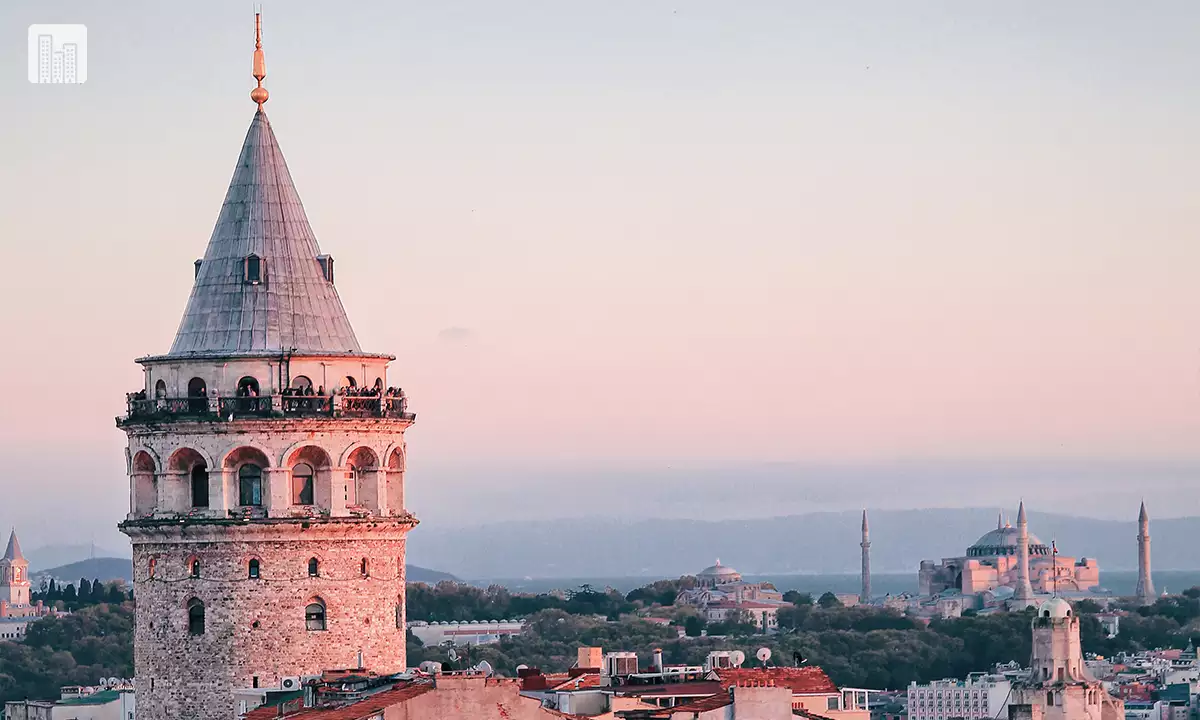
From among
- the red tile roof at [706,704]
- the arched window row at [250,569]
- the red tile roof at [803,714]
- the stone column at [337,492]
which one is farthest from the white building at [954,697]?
the stone column at [337,492]

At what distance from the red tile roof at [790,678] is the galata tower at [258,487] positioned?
10877 millimetres

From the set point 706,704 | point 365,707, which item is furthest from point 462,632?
point 365,707

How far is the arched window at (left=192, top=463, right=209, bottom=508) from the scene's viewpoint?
162 feet

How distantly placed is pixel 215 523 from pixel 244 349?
2642 mm

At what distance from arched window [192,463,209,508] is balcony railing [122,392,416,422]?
3.00ft

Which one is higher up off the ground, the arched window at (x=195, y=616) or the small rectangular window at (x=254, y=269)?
the small rectangular window at (x=254, y=269)

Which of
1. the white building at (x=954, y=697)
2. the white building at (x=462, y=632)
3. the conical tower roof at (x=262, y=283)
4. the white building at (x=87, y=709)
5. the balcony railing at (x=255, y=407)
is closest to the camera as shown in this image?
the balcony railing at (x=255, y=407)

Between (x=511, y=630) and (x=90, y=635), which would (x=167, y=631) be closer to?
(x=90, y=635)

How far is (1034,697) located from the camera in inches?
3364

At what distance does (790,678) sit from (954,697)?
106915mm

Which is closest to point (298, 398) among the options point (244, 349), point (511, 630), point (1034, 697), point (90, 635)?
A: point (244, 349)

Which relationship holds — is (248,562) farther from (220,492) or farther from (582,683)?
(582,683)

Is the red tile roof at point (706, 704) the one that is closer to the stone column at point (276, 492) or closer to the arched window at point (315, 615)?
the arched window at point (315, 615)

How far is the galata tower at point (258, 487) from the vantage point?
1930 inches
